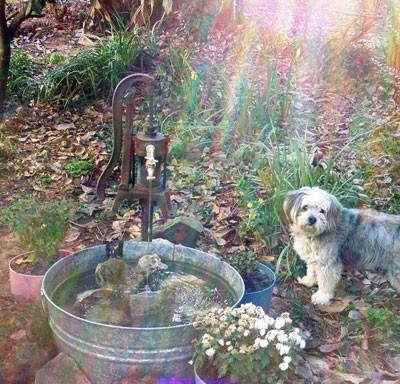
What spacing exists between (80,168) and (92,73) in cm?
160

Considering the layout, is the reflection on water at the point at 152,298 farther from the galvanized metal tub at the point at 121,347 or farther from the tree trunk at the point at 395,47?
the tree trunk at the point at 395,47

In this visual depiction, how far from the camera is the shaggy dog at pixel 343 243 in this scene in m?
3.91

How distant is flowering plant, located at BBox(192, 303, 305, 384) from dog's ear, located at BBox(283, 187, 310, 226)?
110cm

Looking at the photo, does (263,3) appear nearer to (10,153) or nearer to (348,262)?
(10,153)

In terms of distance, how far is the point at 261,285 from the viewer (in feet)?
11.8

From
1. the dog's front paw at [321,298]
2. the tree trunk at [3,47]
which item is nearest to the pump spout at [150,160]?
the dog's front paw at [321,298]

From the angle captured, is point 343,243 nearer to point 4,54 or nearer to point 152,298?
point 152,298

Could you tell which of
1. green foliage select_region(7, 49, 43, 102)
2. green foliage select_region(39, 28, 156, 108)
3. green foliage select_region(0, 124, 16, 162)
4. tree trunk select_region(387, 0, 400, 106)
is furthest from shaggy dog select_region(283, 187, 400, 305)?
green foliage select_region(7, 49, 43, 102)

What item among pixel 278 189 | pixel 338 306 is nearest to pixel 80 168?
pixel 278 189

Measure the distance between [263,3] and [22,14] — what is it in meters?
4.63

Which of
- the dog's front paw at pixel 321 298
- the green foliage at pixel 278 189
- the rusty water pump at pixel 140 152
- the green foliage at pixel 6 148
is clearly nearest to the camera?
the rusty water pump at pixel 140 152

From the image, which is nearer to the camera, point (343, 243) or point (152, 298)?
point (152, 298)

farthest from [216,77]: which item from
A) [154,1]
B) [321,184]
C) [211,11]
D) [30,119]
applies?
[321,184]

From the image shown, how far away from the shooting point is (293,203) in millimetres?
3873
